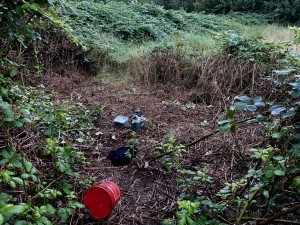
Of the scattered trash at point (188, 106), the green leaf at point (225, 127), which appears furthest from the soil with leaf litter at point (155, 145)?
the green leaf at point (225, 127)

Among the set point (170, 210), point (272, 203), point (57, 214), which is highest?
point (272, 203)

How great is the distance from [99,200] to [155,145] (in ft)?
2.95

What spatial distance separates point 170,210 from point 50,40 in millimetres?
3666

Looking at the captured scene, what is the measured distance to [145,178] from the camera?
6.89 feet

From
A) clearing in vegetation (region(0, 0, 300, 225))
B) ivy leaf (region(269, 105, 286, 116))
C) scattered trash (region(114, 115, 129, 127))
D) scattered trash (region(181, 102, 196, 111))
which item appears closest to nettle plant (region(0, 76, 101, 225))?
clearing in vegetation (region(0, 0, 300, 225))

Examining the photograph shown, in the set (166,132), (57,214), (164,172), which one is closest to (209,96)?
(166,132)

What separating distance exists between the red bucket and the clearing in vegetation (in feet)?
0.24

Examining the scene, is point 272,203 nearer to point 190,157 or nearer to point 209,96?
point 190,157

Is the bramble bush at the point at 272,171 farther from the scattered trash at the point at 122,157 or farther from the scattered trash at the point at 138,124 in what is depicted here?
the scattered trash at the point at 138,124

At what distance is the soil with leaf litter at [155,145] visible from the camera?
6.10 feet

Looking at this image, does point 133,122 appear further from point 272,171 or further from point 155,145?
point 272,171

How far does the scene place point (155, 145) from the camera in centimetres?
242

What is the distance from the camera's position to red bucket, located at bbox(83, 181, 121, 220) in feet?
5.25

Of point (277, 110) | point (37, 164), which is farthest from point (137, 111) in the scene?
point (277, 110)
